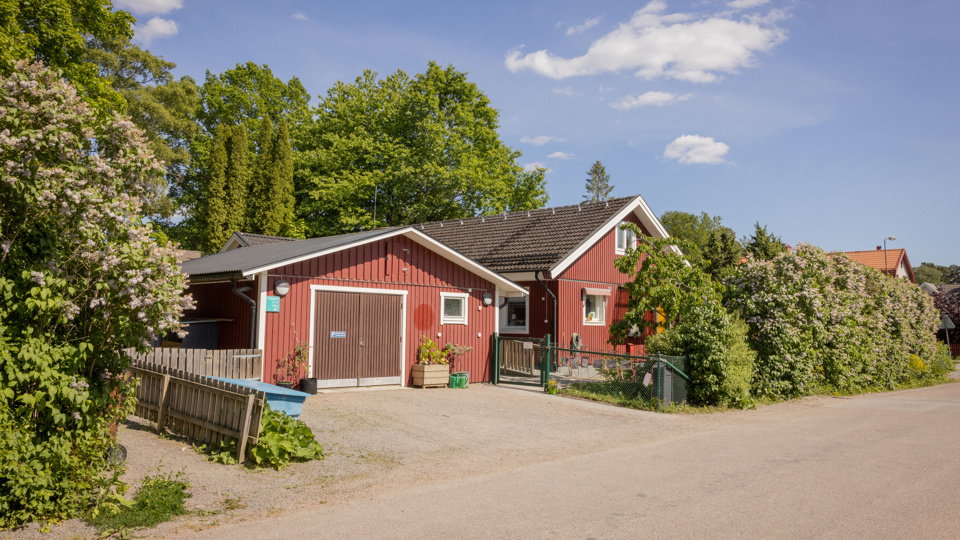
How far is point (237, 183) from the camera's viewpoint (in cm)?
3509

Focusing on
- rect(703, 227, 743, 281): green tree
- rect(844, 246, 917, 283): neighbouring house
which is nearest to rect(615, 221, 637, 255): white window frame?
rect(703, 227, 743, 281): green tree

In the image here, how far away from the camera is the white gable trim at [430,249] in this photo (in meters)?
13.2

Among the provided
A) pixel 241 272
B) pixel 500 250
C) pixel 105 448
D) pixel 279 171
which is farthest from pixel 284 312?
pixel 279 171

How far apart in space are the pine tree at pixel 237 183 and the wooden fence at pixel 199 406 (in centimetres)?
2629

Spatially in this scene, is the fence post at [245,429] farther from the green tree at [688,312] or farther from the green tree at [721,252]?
the green tree at [721,252]

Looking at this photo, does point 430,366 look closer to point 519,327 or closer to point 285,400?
point 519,327

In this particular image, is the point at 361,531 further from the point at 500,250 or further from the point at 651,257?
the point at 500,250

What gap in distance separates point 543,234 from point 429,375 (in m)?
8.55

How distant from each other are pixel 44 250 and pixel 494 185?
32082 mm

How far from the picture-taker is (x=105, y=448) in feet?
18.8

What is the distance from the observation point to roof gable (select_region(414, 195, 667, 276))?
2030 cm

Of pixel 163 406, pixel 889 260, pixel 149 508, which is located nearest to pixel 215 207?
pixel 163 406

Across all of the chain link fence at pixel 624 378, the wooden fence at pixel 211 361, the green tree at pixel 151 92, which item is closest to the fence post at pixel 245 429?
the wooden fence at pixel 211 361

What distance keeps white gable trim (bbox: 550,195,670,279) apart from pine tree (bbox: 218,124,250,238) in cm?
2145
